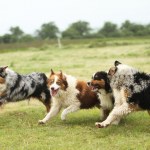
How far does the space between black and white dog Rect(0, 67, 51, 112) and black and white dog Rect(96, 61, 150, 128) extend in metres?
2.53

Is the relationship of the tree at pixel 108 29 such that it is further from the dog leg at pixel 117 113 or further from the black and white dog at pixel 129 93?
the dog leg at pixel 117 113

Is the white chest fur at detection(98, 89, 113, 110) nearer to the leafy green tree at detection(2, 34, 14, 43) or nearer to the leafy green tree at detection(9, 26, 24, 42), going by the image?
the leafy green tree at detection(2, 34, 14, 43)

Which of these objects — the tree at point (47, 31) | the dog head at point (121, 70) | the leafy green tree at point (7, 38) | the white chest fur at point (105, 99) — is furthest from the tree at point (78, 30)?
the dog head at point (121, 70)

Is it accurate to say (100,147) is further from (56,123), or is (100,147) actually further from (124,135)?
(56,123)

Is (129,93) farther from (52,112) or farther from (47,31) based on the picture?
(47,31)

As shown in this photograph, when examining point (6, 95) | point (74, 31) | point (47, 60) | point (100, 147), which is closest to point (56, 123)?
point (6, 95)

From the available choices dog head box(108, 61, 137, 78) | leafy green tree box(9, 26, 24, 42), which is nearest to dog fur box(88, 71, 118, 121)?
dog head box(108, 61, 137, 78)

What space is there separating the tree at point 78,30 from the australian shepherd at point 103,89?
56.9m

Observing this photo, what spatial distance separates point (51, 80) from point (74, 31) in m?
59.8

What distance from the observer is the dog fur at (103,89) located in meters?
9.68

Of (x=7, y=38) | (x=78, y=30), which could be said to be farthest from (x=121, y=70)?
(x=78, y=30)

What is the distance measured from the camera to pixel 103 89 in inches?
385

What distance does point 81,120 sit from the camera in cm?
1045

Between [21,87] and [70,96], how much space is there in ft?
4.88
